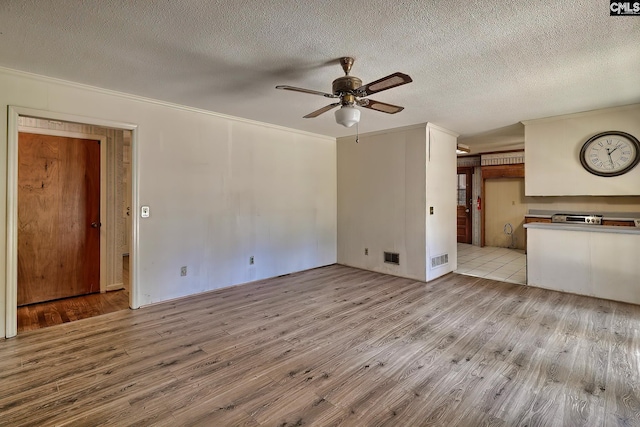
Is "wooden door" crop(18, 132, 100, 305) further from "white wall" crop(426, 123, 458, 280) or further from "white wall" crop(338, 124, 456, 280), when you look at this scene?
"white wall" crop(426, 123, 458, 280)

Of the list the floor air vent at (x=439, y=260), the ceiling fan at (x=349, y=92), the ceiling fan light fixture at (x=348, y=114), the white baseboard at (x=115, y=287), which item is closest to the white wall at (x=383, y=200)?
the floor air vent at (x=439, y=260)

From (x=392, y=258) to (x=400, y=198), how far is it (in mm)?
1050

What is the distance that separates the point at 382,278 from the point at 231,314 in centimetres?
259

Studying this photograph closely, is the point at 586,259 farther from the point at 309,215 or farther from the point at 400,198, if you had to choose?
the point at 309,215

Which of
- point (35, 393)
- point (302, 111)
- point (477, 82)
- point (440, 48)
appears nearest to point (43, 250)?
point (35, 393)

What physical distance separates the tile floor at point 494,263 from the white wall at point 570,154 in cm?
147

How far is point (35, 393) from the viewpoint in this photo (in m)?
2.08

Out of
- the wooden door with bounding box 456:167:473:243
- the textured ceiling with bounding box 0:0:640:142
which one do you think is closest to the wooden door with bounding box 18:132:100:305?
the textured ceiling with bounding box 0:0:640:142

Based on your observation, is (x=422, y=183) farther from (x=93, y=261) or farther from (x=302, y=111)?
(x=93, y=261)

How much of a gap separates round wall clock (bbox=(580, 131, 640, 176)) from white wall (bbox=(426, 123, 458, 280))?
1.80 m

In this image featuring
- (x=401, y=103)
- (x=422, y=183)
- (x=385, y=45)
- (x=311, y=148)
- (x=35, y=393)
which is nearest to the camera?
(x=35, y=393)

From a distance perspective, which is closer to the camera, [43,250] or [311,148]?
[43,250]

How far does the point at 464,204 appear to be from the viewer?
28.1 feet

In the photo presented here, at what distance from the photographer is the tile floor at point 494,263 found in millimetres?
5203
